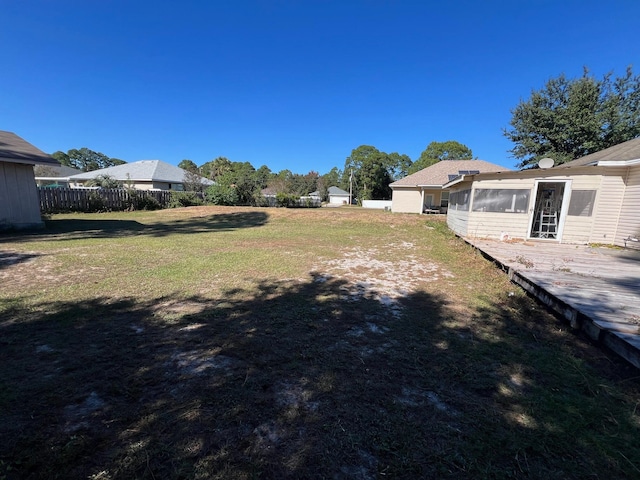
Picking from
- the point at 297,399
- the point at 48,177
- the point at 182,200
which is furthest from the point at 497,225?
the point at 48,177

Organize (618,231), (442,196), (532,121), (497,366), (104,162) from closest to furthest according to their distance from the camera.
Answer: (497,366)
(618,231)
(532,121)
(442,196)
(104,162)

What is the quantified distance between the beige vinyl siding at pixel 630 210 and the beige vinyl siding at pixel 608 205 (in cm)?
11

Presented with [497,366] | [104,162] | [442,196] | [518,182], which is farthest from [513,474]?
[104,162]

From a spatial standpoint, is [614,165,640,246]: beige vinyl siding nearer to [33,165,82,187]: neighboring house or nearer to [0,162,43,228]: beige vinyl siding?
[0,162,43,228]: beige vinyl siding

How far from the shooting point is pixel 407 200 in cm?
2386

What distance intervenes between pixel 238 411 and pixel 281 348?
0.90 metres

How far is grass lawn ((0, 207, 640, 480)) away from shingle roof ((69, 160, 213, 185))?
2444 centimetres

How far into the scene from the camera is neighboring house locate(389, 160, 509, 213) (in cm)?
2247

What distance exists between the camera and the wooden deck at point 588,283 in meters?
3.04

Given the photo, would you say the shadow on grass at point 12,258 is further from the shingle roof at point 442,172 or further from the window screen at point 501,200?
the shingle roof at point 442,172

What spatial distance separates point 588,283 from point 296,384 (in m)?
5.03

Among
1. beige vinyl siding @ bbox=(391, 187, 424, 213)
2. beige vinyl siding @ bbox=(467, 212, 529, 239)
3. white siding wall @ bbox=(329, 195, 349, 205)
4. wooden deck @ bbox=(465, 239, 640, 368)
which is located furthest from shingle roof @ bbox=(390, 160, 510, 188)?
white siding wall @ bbox=(329, 195, 349, 205)

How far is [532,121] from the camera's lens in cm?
1944

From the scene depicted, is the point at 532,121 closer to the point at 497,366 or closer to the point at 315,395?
the point at 497,366
